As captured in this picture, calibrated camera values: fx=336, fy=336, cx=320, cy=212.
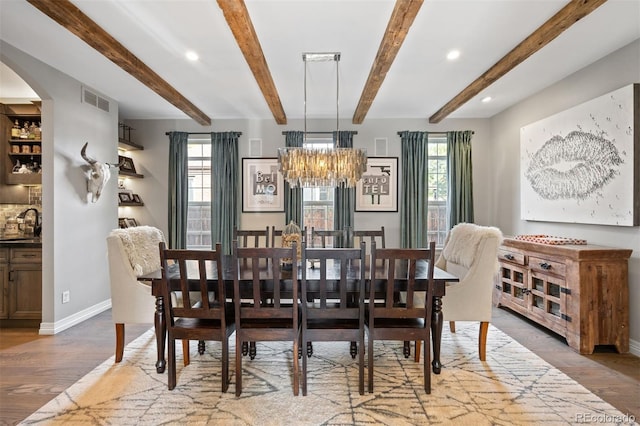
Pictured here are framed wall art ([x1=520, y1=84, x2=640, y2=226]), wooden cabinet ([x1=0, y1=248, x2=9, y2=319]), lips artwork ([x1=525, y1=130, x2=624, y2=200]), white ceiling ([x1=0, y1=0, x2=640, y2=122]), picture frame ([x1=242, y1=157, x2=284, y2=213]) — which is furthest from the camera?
picture frame ([x1=242, y1=157, x2=284, y2=213])

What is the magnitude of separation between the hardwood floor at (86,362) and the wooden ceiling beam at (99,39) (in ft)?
8.59

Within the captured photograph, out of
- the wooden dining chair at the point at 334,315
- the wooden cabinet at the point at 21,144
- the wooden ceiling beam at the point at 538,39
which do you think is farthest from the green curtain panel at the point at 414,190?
the wooden cabinet at the point at 21,144

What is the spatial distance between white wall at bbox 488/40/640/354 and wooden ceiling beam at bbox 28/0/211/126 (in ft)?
14.6

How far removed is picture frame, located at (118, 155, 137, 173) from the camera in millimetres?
4934

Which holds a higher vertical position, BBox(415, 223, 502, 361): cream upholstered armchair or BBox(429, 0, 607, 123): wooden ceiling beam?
BBox(429, 0, 607, 123): wooden ceiling beam

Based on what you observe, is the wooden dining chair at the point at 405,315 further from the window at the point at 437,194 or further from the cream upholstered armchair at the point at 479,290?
the window at the point at 437,194

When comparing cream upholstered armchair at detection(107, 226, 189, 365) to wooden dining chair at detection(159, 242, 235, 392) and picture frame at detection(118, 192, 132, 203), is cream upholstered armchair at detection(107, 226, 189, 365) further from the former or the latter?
picture frame at detection(118, 192, 132, 203)

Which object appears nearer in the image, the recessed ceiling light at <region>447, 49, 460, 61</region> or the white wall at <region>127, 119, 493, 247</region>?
the recessed ceiling light at <region>447, 49, 460, 61</region>

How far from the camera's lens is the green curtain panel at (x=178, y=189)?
17.3 feet

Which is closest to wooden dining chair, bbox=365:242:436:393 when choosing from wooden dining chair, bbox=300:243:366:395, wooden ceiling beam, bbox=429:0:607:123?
wooden dining chair, bbox=300:243:366:395

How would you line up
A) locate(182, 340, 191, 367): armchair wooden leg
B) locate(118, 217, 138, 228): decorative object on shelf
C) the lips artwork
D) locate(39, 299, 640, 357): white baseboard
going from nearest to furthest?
locate(182, 340, 191, 367): armchair wooden leg < the lips artwork < locate(39, 299, 640, 357): white baseboard < locate(118, 217, 138, 228): decorative object on shelf

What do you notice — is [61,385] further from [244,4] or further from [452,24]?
[452,24]

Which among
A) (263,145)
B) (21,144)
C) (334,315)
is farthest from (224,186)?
(334,315)

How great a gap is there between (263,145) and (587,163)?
414 cm
